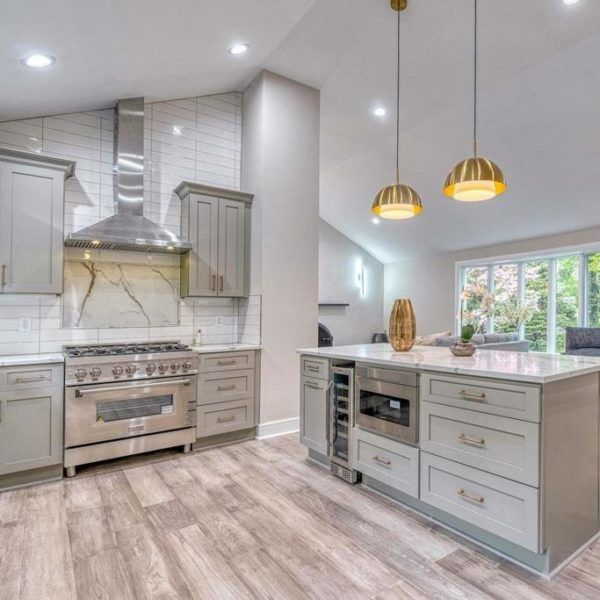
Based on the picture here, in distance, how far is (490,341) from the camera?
19.9ft

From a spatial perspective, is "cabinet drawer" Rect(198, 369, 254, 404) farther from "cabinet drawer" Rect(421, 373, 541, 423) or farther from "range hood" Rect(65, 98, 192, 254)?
"cabinet drawer" Rect(421, 373, 541, 423)

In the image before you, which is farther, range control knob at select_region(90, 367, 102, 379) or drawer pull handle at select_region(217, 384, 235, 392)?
drawer pull handle at select_region(217, 384, 235, 392)

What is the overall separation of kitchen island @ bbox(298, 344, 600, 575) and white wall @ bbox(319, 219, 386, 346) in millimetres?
6945

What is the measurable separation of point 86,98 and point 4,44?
41.2 inches

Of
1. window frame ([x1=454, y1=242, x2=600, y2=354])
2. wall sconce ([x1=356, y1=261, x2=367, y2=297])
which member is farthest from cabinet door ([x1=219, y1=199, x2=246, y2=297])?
wall sconce ([x1=356, y1=261, x2=367, y2=297])

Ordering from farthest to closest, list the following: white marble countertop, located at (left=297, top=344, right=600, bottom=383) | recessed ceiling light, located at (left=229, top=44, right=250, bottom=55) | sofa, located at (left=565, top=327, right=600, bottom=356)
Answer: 1. sofa, located at (left=565, top=327, right=600, bottom=356)
2. recessed ceiling light, located at (left=229, top=44, right=250, bottom=55)
3. white marble countertop, located at (left=297, top=344, right=600, bottom=383)

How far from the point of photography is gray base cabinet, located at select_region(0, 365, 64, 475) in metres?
2.85

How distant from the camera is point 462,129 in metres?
5.35

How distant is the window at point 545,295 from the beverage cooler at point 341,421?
436 centimetres

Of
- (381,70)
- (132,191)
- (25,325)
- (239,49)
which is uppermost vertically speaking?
(381,70)

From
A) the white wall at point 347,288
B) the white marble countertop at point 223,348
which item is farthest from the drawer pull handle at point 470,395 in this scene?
the white wall at point 347,288

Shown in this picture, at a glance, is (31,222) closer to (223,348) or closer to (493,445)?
(223,348)

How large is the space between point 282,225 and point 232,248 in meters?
0.57

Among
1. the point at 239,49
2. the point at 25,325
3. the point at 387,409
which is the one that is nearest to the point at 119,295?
Answer: the point at 25,325
